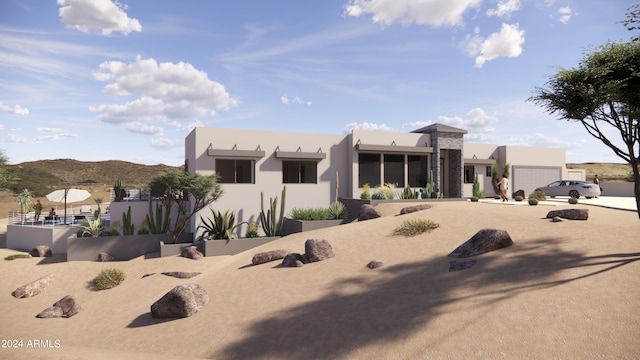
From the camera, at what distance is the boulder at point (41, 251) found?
18.7 m

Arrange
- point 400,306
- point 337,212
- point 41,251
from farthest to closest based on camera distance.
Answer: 1. point 337,212
2. point 41,251
3. point 400,306

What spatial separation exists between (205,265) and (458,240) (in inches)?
394

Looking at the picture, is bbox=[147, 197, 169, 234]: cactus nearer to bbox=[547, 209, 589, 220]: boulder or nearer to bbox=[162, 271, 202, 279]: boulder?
bbox=[162, 271, 202, 279]: boulder

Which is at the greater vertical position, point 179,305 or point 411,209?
point 411,209

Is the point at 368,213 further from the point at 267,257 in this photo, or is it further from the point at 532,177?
the point at 532,177

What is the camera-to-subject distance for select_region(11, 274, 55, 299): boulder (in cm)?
1459

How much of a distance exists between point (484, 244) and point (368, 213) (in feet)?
25.5

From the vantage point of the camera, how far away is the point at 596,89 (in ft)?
34.0

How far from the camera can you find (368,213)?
1798cm

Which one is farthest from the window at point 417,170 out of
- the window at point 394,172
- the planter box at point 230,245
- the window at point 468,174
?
the planter box at point 230,245

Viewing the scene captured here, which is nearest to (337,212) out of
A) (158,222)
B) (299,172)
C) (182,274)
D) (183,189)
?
(299,172)

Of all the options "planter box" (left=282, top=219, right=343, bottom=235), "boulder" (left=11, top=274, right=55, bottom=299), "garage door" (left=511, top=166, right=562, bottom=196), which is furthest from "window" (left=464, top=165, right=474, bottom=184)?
"boulder" (left=11, top=274, right=55, bottom=299)

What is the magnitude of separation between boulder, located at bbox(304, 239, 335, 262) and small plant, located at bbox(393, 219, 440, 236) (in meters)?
2.66

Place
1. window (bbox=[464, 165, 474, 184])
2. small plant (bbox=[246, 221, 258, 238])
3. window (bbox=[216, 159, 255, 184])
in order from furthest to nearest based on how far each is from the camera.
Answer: window (bbox=[464, 165, 474, 184])
window (bbox=[216, 159, 255, 184])
small plant (bbox=[246, 221, 258, 238])
